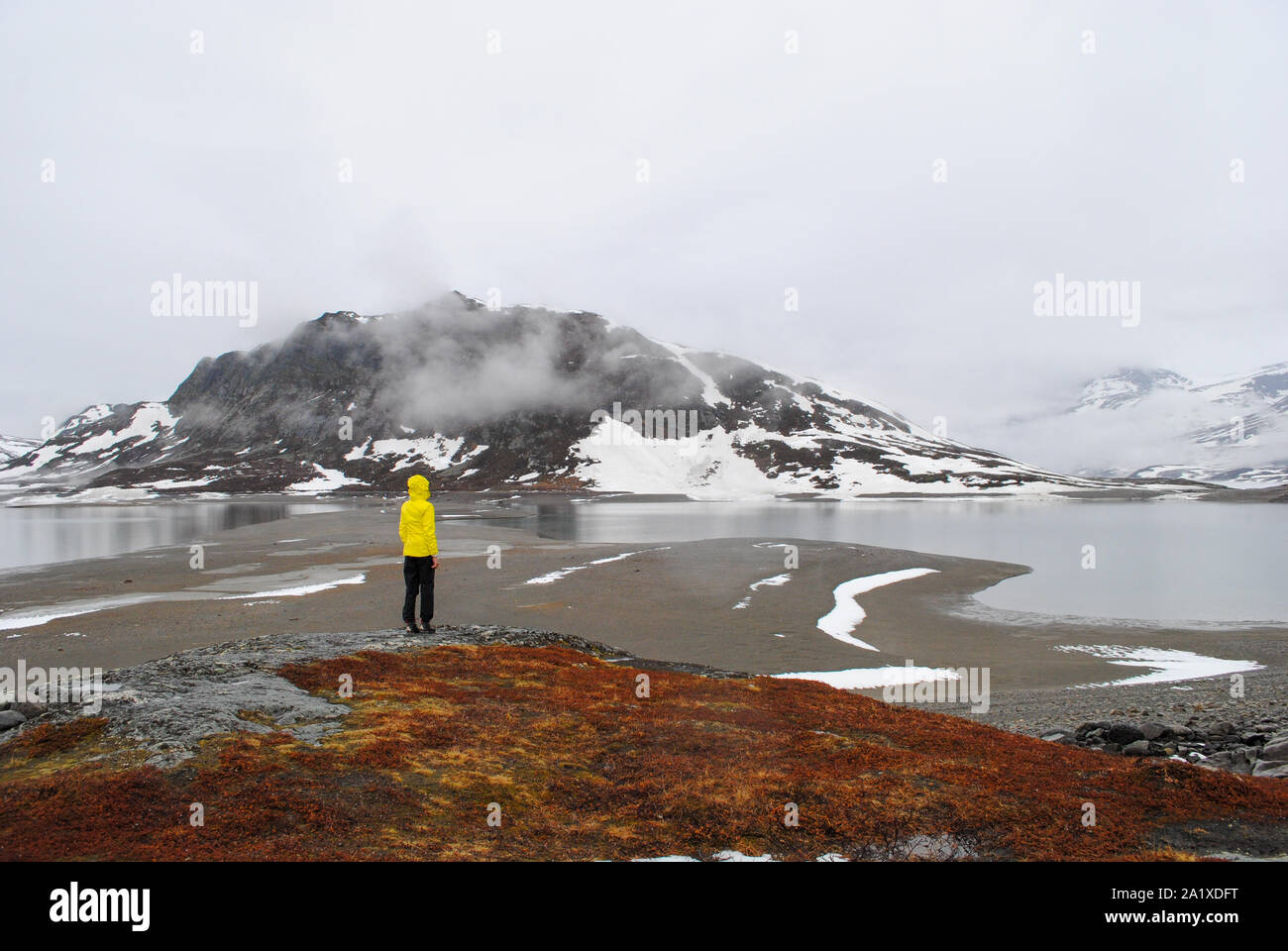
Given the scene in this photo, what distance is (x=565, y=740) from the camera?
970 centimetres

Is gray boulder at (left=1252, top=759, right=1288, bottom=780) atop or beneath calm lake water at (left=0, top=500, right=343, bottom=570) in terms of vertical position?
atop

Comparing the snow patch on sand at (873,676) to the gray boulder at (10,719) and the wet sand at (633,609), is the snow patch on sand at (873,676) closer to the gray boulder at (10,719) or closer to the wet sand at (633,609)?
the wet sand at (633,609)

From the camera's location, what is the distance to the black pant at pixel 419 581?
51.5ft

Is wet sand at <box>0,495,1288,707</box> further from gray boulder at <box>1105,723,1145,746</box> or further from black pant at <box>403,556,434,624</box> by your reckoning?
black pant at <box>403,556,434,624</box>

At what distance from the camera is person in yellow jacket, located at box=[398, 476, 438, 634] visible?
587 inches

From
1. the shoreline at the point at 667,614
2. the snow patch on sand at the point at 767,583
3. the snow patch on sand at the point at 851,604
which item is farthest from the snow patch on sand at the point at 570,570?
the snow patch on sand at the point at 851,604

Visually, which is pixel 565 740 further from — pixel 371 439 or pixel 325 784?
pixel 371 439

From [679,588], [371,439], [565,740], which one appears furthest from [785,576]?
[371,439]

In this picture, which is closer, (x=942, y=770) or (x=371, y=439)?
(x=942, y=770)

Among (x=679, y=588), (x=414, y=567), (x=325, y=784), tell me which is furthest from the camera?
(x=679, y=588)

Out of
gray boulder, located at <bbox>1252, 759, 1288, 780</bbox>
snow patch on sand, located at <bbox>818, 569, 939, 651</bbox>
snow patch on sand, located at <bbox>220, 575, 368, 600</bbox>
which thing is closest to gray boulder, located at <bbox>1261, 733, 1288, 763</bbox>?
gray boulder, located at <bbox>1252, 759, 1288, 780</bbox>

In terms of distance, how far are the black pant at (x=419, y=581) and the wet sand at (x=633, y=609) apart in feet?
20.2

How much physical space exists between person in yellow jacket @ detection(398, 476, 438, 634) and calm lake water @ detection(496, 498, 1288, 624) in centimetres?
2403
